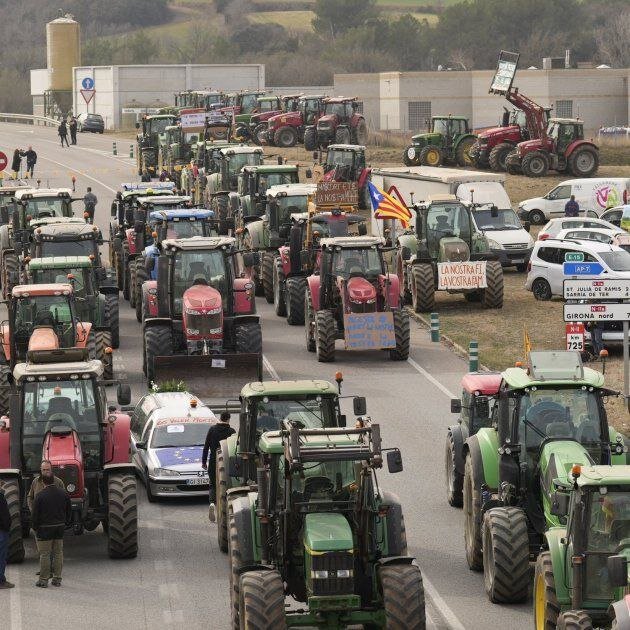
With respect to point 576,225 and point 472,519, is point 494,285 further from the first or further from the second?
point 472,519

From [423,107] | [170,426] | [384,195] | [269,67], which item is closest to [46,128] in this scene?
[423,107]

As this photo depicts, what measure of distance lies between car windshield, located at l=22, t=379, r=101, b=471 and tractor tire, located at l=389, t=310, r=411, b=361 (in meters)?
13.7

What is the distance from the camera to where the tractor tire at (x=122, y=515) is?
810 inches

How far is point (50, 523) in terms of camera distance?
19.3 m

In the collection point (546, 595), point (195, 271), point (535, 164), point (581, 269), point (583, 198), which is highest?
point (535, 164)

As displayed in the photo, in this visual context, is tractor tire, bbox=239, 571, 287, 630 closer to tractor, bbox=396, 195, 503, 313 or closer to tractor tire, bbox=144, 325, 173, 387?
tractor tire, bbox=144, 325, 173, 387

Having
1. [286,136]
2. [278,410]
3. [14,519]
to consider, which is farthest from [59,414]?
[286,136]

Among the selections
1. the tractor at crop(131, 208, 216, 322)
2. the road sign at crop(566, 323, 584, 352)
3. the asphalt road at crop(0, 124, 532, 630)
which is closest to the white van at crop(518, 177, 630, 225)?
the tractor at crop(131, 208, 216, 322)

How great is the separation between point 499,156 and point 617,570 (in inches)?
2020

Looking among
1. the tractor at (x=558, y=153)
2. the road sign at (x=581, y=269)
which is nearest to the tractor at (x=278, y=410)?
the road sign at (x=581, y=269)

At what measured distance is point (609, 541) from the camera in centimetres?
1497

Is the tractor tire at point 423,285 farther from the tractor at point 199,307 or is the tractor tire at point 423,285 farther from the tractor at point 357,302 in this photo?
the tractor at point 199,307

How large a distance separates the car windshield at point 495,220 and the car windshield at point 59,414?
2590 centimetres

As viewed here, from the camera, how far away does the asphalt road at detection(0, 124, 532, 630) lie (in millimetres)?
18484
